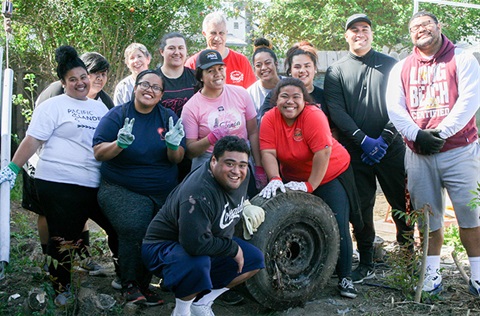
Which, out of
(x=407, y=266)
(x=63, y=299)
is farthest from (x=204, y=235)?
(x=407, y=266)

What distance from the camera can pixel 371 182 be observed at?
17.5ft

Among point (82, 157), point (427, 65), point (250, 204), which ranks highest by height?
point (427, 65)

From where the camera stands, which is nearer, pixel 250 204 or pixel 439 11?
pixel 250 204

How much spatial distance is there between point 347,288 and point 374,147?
121 cm

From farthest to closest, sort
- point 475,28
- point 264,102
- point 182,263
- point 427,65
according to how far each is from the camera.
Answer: point 475,28
point 264,102
point 427,65
point 182,263

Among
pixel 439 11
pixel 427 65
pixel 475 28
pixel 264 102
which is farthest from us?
pixel 475 28

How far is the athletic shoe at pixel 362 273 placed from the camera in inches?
204

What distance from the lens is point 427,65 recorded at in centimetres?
480

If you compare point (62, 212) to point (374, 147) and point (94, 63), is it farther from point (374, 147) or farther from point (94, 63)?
point (374, 147)

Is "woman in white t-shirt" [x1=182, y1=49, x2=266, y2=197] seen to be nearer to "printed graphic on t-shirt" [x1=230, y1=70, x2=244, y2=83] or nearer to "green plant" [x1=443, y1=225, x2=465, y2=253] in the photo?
"printed graphic on t-shirt" [x1=230, y1=70, x2=244, y2=83]

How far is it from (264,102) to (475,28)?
1657cm

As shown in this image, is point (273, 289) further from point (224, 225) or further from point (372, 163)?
point (372, 163)

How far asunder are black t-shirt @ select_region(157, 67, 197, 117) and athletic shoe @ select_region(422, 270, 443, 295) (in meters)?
2.49

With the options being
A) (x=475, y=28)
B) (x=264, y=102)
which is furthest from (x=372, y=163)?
(x=475, y=28)
